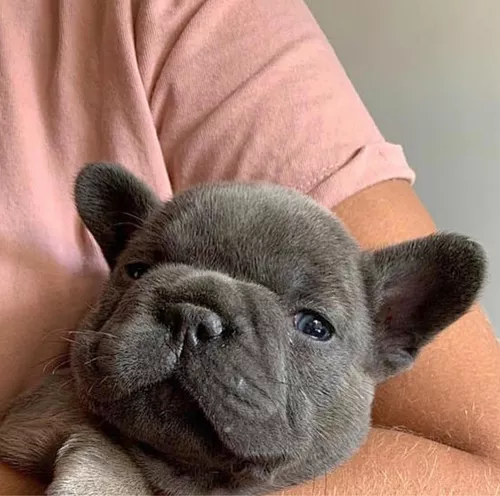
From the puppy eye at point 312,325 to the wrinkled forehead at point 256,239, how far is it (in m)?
0.02

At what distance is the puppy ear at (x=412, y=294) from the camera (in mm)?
894

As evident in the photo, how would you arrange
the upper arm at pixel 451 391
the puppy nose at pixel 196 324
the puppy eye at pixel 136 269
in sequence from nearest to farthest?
the puppy nose at pixel 196 324 < the puppy eye at pixel 136 269 < the upper arm at pixel 451 391

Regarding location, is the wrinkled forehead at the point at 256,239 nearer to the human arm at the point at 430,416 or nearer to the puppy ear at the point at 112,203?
the puppy ear at the point at 112,203

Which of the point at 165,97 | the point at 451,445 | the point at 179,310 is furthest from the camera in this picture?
the point at 165,97

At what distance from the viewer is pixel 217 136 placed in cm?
115

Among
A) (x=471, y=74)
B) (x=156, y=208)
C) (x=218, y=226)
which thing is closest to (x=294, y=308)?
(x=218, y=226)

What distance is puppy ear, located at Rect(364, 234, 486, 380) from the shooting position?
894 millimetres

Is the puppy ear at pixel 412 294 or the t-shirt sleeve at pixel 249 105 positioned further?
the t-shirt sleeve at pixel 249 105

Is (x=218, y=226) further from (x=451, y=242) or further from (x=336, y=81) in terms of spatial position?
(x=336, y=81)

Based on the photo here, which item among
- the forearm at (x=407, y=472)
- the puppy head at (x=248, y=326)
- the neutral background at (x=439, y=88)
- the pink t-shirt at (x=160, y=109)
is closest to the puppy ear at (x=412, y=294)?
the puppy head at (x=248, y=326)

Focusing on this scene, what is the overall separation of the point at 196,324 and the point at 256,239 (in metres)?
0.13

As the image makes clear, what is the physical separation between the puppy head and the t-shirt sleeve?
19 centimetres

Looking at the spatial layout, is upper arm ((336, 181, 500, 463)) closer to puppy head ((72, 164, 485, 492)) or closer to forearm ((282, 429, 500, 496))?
forearm ((282, 429, 500, 496))

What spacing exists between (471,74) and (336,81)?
60cm
